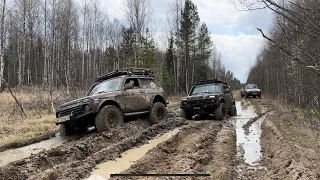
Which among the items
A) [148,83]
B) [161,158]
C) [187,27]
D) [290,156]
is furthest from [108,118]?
[187,27]

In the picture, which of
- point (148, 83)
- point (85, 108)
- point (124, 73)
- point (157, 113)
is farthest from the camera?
point (148, 83)

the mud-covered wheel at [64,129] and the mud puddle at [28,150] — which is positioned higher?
the mud-covered wheel at [64,129]

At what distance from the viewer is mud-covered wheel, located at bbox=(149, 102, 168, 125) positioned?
12.4 m

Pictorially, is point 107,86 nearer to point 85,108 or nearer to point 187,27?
point 85,108

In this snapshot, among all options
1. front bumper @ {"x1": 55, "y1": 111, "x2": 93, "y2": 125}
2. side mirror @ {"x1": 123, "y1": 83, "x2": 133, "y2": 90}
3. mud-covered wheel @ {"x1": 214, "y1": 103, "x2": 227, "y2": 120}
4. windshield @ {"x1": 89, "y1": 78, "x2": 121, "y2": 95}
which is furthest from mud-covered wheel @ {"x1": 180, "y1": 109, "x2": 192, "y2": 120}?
front bumper @ {"x1": 55, "y1": 111, "x2": 93, "y2": 125}

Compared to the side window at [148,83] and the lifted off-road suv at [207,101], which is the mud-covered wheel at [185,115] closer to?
the lifted off-road suv at [207,101]

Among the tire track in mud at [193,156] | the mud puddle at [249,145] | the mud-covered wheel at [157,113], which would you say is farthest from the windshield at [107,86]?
the mud puddle at [249,145]

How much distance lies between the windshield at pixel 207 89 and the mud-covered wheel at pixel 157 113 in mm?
2931

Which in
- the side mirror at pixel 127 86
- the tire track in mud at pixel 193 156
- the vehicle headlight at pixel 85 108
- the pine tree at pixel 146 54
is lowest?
the tire track in mud at pixel 193 156

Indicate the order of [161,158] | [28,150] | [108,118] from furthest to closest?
[108,118] → [28,150] → [161,158]

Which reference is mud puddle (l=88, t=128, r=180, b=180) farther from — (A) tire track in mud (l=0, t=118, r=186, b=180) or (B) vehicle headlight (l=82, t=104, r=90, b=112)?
(B) vehicle headlight (l=82, t=104, r=90, b=112)

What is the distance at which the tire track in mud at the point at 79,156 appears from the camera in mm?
6109

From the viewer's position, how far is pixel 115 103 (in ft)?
35.9

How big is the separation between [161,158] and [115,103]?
404 cm
